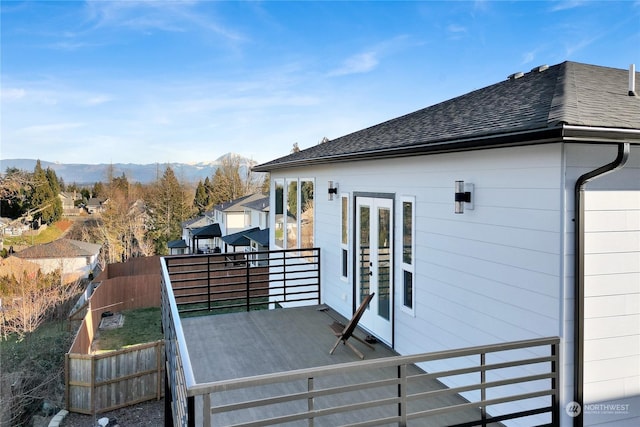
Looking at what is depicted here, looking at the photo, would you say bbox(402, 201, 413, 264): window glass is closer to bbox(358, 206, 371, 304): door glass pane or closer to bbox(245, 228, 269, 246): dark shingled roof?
bbox(358, 206, 371, 304): door glass pane

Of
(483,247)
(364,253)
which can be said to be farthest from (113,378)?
(483,247)

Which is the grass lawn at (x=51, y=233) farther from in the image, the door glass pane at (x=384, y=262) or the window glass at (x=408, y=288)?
the window glass at (x=408, y=288)

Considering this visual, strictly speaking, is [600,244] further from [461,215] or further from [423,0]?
[423,0]

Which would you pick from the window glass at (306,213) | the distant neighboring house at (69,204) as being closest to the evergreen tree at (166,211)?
the distant neighboring house at (69,204)

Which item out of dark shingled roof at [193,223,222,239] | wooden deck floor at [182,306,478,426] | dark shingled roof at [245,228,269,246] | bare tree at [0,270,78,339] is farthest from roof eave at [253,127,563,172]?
dark shingled roof at [193,223,222,239]

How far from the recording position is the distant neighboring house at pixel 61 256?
26.1 meters

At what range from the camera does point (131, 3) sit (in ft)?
45.3

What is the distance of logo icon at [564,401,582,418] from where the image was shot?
336 cm

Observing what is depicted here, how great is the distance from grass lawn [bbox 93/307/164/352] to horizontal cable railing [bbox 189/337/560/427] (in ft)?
41.5

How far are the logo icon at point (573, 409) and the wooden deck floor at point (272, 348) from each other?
0.94 metres

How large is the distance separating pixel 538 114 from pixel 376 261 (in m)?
3.28

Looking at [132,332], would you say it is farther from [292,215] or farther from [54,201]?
[54,201]

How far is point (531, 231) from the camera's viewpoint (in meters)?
3.56

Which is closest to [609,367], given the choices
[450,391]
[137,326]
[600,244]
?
[600,244]
